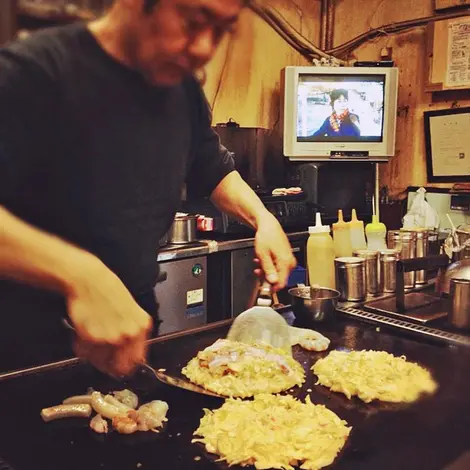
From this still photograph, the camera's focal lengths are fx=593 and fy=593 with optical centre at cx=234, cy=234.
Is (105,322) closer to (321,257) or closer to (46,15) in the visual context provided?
(46,15)

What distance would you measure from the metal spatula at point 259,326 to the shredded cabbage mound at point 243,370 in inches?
1.6

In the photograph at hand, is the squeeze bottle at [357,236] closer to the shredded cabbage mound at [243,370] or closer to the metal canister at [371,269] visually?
the metal canister at [371,269]

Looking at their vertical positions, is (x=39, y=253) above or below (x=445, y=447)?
above

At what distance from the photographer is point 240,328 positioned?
1359mm

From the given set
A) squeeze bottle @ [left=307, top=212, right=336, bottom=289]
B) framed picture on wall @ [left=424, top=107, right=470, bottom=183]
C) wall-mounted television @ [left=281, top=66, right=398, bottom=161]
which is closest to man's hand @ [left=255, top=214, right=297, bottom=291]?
squeeze bottle @ [left=307, top=212, right=336, bottom=289]

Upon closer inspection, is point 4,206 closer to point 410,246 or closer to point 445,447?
point 445,447

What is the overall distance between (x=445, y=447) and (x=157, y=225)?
0.61 metres

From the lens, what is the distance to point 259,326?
1.36m

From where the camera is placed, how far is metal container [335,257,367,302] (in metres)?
1.80

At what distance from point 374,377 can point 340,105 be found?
2.25 m

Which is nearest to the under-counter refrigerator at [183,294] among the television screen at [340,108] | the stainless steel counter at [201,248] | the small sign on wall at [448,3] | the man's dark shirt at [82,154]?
the stainless steel counter at [201,248]

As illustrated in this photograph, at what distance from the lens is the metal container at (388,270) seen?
6.26 ft

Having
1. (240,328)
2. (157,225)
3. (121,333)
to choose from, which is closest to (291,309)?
(240,328)

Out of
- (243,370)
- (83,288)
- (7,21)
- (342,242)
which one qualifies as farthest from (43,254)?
(342,242)
